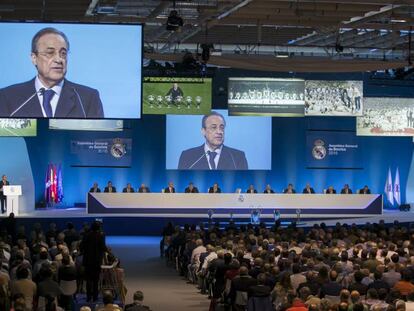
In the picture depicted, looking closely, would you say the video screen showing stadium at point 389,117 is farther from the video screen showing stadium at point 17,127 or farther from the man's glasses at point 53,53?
the man's glasses at point 53,53

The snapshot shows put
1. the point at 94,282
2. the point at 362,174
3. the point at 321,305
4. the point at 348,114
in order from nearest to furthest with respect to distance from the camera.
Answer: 1. the point at 321,305
2. the point at 94,282
3. the point at 348,114
4. the point at 362,174

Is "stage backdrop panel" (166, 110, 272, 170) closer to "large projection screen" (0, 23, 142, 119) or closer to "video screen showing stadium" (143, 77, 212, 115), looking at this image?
"video screen showing stadium" (143, 77, 212, 115)

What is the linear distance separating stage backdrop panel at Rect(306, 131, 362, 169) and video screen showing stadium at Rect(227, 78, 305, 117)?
279 cm

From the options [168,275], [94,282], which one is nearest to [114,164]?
[168,275]

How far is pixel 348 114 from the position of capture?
27.2 m

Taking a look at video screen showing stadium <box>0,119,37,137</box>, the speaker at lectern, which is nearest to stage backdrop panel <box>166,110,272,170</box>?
video screen showing stadium <box>0,119,37,137</box>

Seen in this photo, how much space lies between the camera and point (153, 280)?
634 inches

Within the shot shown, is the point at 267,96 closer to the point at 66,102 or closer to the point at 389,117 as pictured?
the point at 389,117

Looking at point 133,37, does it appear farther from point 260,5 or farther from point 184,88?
point 184,88

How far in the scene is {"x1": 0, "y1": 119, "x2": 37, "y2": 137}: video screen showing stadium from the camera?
2597 cm

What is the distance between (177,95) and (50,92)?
1156 centimetres

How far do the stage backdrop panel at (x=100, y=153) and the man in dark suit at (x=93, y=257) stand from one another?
53.1ft

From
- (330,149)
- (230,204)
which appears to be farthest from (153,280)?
(330,149)

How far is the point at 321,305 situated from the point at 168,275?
334 inches
